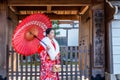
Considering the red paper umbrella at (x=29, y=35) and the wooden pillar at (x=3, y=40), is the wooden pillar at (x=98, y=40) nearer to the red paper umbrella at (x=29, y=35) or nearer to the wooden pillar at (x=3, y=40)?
the red paper umbrella at (x=29, y=35)

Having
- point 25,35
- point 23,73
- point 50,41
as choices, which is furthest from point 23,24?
point 23,73

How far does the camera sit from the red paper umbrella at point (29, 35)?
5641mm

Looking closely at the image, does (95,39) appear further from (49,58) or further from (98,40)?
(49,58)

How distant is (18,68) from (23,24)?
270 cm

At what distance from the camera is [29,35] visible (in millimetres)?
5660

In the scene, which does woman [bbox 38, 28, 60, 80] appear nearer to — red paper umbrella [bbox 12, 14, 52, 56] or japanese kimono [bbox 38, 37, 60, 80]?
japanese kimono [bbox 38, 37, 60, 80]

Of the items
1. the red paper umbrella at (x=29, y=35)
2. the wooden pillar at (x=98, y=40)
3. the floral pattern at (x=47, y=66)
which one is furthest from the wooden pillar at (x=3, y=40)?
the floral pattern at (x=47, y=66)

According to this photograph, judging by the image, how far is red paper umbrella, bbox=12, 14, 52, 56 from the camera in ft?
18.5

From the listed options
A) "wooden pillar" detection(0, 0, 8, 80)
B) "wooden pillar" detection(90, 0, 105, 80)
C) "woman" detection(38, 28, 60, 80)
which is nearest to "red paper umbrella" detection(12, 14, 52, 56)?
"woman" detection(38, 28, 60, 80)

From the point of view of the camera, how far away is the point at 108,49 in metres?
7.58

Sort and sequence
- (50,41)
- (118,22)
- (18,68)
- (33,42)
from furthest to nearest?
(18,68) < (118,22) < (33,42) < (50,41)

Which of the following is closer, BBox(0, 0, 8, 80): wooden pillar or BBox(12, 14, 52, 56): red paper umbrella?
BBox(12, 14, 52, 56): red paper umbrella

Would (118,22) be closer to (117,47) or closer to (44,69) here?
(117,47)

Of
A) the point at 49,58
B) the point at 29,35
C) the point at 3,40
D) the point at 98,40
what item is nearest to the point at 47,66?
the point at 49,58
